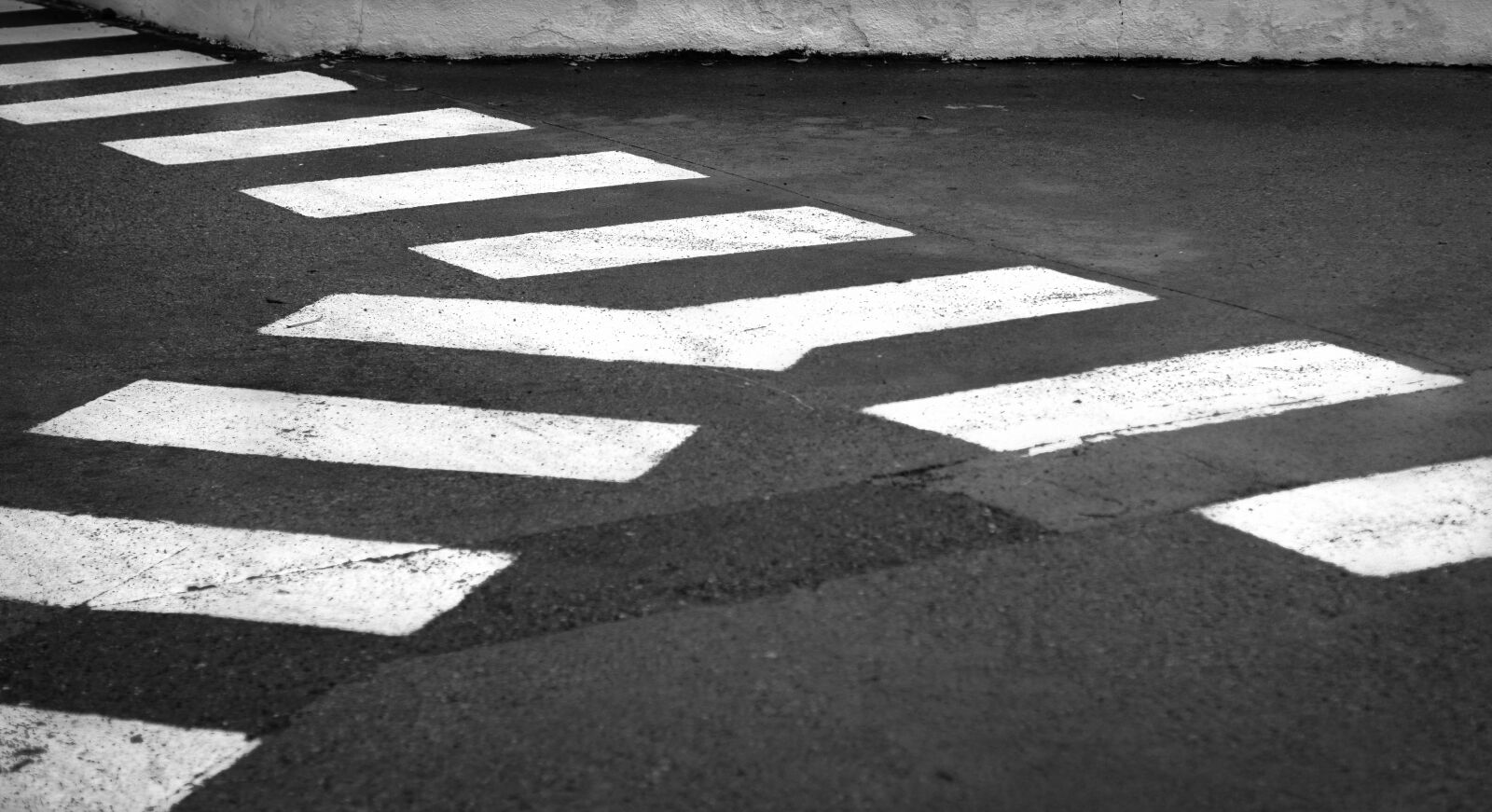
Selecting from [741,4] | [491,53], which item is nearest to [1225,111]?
[741,4]

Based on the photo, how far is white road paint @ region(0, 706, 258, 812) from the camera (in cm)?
360

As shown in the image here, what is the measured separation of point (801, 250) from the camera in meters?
7.65

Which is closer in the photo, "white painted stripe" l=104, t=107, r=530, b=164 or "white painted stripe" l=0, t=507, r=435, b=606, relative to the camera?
"white painted stripe" l=0, t=507, r=435, b=606

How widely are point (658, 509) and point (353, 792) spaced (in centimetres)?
162

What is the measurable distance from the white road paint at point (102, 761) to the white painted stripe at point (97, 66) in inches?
361

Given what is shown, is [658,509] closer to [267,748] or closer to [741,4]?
[267,748]

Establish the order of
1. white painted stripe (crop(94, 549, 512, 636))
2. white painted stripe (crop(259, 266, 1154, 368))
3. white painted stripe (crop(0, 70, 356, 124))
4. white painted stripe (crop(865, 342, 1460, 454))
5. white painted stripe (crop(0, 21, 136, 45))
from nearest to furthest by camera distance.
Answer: white painted stripe (crop(94, 549, 512, 636)) → white painted stripe (crop(865, 342, 1460, 454)) → white painted stripe (crop(259, 266, 1154, 368)) → white painted stripe (crop(0, 70, 356, 124)) → white painted stripe (crop(0, 21, 136, 45))

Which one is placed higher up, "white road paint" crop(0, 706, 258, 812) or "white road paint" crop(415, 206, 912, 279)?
"white road paint" crop(415, 206, 912, 279)

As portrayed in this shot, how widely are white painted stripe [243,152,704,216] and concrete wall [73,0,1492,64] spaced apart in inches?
114

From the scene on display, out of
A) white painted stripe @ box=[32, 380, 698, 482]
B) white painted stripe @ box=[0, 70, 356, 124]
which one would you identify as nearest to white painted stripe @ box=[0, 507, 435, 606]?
white painted stripe @ box=[32, 380, 698, 482]

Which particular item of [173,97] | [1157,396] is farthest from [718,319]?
[173,97]

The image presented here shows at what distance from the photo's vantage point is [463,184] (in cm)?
898

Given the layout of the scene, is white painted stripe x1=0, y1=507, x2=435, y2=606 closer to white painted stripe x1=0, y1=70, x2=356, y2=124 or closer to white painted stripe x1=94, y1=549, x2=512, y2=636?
white painted stripe x1=94, y1=549, x2=512, y2=636

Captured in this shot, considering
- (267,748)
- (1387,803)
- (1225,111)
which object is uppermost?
(1225,111)
